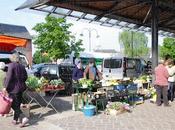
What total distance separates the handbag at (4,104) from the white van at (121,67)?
1340 centimetres

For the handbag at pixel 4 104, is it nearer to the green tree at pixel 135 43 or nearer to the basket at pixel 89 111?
the basket at pixel 89 111

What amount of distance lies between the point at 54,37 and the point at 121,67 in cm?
2314

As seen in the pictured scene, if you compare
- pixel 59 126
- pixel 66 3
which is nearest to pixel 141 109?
pixel 59 126

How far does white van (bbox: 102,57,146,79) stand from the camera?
76.6 feet

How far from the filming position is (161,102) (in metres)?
14.0

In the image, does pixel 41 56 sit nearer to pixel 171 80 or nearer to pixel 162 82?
pixel 171 80

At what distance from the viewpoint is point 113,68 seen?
2384 cm

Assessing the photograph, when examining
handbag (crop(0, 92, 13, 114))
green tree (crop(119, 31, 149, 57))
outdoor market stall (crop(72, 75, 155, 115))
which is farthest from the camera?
green tree (crop(119, 31, 149, 57))

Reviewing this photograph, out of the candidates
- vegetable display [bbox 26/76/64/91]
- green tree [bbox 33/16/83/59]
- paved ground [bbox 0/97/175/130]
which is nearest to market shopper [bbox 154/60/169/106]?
paved ground [bbox 0/97/175/130]

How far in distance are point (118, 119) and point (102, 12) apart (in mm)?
7721

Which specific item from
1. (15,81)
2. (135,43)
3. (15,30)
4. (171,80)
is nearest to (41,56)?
(15,30)

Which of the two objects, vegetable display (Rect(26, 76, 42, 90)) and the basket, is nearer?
vegetable display (Rect(26, 76, 42, 90))

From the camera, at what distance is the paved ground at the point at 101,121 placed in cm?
947

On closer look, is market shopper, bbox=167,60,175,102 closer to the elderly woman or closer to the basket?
the basket
